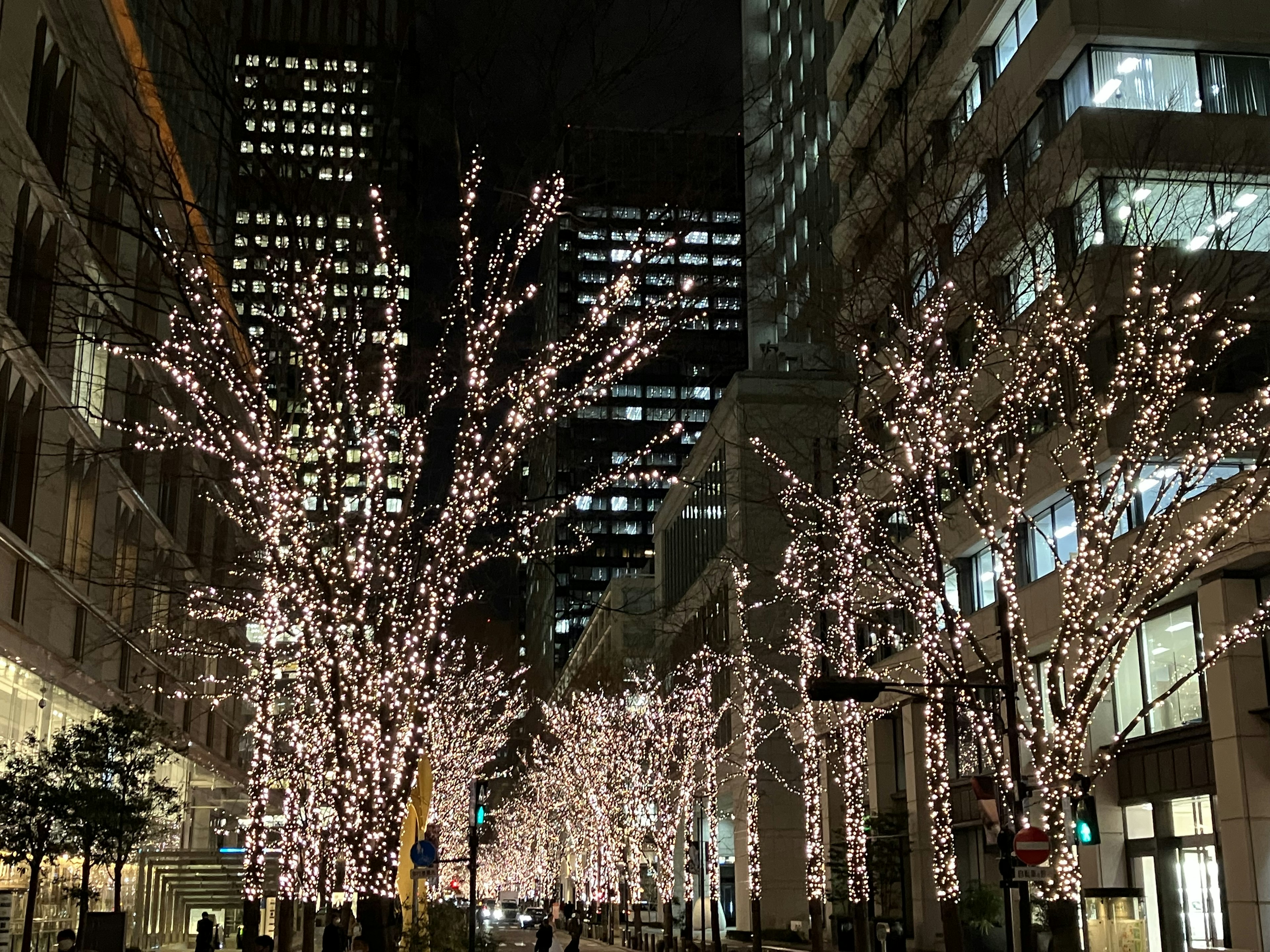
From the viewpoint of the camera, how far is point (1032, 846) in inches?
654

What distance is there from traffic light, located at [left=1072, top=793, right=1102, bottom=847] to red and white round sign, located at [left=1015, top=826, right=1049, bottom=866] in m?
1.00

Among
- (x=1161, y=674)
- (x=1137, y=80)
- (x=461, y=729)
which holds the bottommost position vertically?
(x=1161, y=674)

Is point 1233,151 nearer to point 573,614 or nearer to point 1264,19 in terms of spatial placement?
point 1264,19

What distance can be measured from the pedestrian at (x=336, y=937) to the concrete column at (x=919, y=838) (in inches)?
683

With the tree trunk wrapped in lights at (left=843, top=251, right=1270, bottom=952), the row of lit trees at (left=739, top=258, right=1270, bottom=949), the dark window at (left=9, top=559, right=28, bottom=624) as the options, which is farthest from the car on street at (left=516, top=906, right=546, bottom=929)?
the tree trunk wrapped in lights at (left=843, top=251, right=1270, bottom=952)

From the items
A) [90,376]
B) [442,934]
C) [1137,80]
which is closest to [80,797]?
[442,934]

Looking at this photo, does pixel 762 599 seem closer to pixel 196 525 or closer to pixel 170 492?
pixel 196 525

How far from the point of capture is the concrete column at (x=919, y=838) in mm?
36969

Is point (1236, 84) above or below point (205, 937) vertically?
above

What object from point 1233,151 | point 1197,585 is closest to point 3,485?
point 1197,585

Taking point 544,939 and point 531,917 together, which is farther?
point 531,917

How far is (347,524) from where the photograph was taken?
16625 millimetres

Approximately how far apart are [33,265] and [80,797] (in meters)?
9.80

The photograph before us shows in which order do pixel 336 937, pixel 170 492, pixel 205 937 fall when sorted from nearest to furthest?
pixel 336 937, pixel 205 937, pixel 170 492
